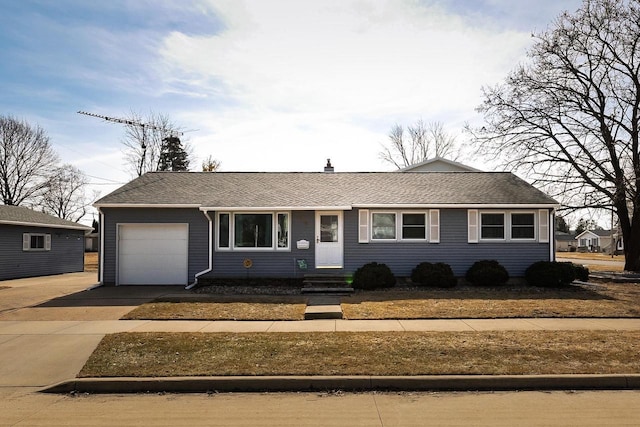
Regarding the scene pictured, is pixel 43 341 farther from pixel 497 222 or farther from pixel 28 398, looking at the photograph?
pixel 497 222

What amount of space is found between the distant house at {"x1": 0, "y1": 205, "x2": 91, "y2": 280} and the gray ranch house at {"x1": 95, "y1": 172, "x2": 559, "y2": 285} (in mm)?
8155

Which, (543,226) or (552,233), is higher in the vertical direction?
(543,226)

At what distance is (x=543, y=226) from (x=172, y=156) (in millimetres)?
36351

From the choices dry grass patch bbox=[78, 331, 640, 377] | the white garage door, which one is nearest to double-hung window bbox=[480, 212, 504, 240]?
dry grass patch bbox=[78, 331, 640, 377]

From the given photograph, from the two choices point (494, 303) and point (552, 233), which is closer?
point (494, 303)

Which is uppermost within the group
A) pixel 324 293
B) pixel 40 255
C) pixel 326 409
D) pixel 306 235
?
pixel 306 235

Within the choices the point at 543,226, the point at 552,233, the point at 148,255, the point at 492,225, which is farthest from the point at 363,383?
the point at 552,233

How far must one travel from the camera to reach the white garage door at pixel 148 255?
57.6 feet

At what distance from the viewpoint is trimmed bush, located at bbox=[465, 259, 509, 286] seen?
16.1 metres

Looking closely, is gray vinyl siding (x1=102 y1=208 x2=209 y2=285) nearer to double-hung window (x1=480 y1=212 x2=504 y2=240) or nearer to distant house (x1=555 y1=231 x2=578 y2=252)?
double-hung window (x1=480 y1=212 x2=504 y2=240)

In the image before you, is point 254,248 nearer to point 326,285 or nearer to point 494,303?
point 326,285

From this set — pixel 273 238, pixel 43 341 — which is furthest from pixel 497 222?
pixel 43 341

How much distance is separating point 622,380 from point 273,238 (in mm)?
12367

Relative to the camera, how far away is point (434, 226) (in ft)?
56.9
